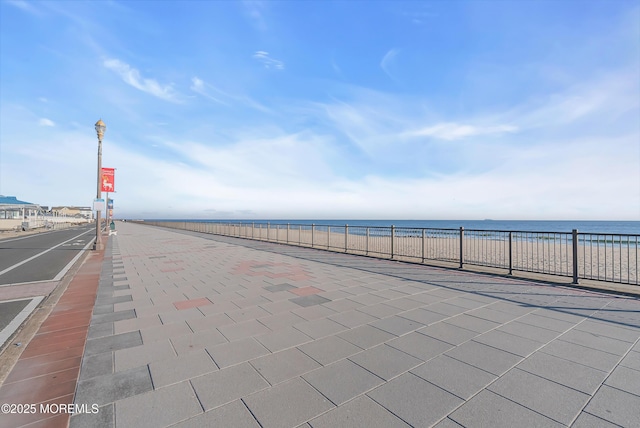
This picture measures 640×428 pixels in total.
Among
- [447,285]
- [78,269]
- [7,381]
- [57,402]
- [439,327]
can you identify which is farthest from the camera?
[78,269]

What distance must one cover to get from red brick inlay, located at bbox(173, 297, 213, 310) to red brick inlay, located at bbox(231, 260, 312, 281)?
2.45m

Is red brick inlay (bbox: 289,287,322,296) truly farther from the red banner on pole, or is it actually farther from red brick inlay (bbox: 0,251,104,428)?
the red banner on pole

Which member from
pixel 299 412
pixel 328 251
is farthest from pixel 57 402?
pixel 328 251

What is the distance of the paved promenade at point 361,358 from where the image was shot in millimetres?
2514

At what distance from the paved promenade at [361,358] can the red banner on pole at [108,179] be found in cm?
1370

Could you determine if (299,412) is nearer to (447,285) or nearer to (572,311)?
(572,311)

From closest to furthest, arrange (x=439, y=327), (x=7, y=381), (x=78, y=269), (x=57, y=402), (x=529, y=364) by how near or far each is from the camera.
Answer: (x=57, y=402) < (x=7, y=381) < (x=529, y=364) < (x=439, y=327) < (x=78, y=269)

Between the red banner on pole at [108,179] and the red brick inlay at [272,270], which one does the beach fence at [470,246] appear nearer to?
the red brick inlay at [272,270]

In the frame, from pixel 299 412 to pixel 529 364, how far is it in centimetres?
257

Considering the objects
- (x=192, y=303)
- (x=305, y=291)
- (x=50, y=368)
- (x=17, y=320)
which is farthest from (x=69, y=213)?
(x=50, y=368)

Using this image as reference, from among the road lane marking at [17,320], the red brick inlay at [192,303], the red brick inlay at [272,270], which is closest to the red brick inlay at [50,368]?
the road lane marking at [17,320]

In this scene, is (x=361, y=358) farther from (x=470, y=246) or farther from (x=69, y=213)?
(x=69, y=213)

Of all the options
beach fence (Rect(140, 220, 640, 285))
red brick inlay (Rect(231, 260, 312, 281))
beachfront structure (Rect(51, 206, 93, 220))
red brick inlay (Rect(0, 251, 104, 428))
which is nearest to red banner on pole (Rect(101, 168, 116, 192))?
beach fence (Rect(140, 220, 640, 285))

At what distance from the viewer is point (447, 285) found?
7.21m
